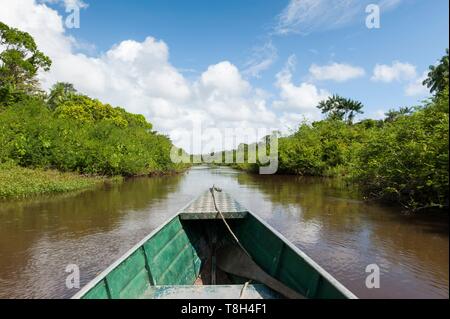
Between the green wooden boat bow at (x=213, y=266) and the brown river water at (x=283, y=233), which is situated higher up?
the green wooden boat bow at (x=213, y=266)

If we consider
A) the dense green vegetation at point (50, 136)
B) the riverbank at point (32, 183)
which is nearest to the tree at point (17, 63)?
the dense green vegetation at point (50, 136)

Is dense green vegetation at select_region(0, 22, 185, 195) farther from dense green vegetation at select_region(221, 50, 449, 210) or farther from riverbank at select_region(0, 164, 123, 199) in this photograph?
dense green vegetation at select_region(221, 50, 449, 210)

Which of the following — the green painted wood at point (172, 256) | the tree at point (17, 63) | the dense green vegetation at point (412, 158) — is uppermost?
the tree at point (17, 63)

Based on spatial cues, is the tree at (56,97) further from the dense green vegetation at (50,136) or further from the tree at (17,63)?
the tree at (17,63)

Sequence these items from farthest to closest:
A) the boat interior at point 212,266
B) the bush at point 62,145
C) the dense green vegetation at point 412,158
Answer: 1. the bush at point 62,145
2. the dense green vegetation at point 412,158
3. the boat interior at point 212,266

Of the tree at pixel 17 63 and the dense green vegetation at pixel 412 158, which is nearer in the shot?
the dense green vegetation at pixel 412 158

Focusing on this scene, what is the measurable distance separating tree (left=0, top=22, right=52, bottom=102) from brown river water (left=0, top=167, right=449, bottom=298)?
19.8m

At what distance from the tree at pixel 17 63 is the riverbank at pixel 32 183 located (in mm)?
14368

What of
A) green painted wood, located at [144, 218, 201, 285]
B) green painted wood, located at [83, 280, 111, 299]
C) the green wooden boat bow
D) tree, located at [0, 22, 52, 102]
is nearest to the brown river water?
the green wooden boat bow

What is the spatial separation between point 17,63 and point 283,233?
97.3ft

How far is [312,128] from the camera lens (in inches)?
1455

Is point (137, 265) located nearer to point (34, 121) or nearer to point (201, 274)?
point (201, 274)

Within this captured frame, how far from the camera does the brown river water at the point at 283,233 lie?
5945mm

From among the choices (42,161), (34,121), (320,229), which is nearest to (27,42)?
(34,121)
